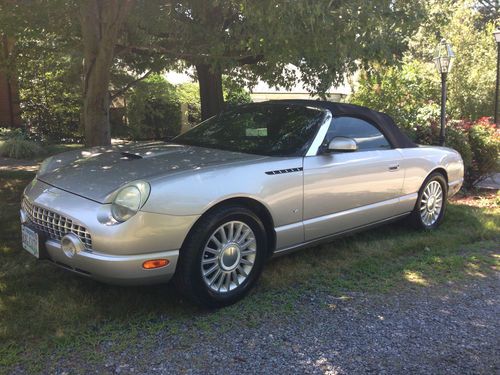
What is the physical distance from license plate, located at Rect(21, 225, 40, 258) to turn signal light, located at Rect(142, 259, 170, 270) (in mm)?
821

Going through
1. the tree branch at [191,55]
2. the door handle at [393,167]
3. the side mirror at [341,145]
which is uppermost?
the tree branch at [191,55]

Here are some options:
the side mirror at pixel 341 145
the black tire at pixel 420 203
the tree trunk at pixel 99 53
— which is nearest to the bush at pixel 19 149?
the tree trunk at pixel 99 53

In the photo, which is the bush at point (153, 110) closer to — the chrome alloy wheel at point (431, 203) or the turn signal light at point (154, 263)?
the chrome alloy wheel at point (431, 203)

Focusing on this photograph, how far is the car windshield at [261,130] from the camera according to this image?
4434 mm

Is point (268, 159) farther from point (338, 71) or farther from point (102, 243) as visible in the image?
point (338, 71)

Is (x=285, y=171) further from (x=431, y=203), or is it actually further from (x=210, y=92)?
(x=210, y=92)

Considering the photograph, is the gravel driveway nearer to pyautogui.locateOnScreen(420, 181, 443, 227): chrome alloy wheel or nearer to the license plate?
the license plate

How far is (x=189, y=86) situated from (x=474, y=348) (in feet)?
54.5

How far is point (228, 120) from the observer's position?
5109mm

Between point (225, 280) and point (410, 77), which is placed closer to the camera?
point (225, 280)

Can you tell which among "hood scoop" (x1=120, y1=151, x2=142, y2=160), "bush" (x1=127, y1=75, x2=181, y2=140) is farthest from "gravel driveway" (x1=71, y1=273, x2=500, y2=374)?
"bush" (x1=127, y1=75, x2=181, y2=140)

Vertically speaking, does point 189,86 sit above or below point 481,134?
above

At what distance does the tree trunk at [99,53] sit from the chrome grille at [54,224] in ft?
9.45

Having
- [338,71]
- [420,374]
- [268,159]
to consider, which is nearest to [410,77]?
[338,71]
